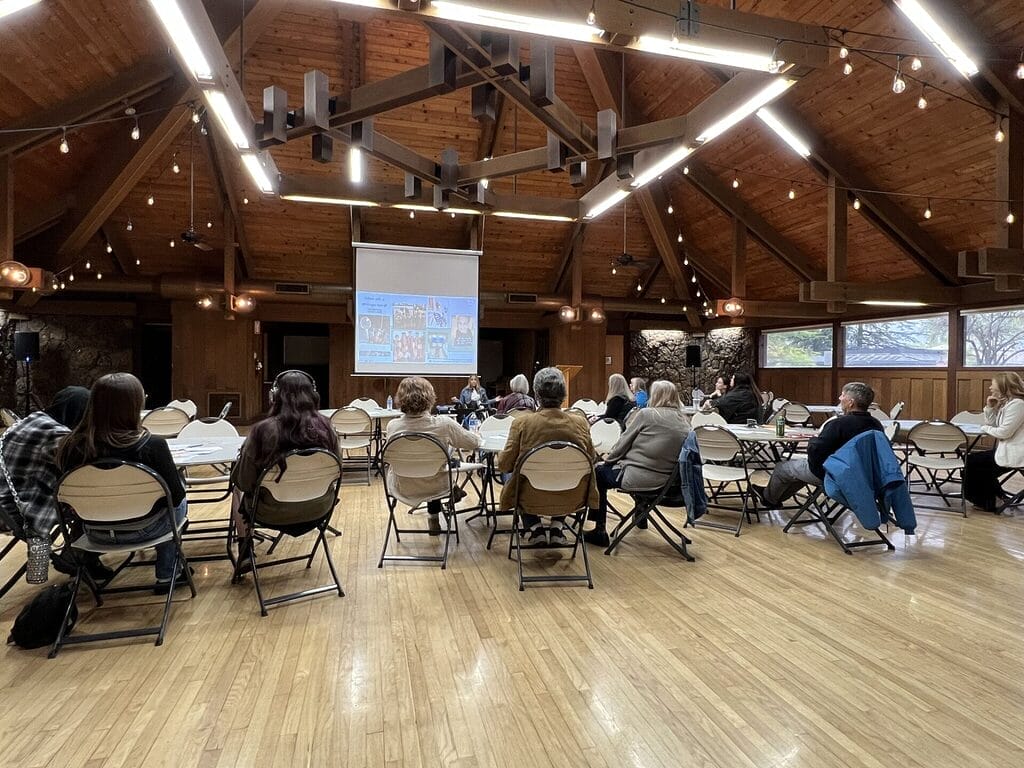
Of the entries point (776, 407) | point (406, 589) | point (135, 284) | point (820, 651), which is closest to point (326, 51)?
point (135, 284)

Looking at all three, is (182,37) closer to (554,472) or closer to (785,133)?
(554,472)

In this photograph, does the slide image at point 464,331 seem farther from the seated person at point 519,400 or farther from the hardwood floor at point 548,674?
the hardwood floor at point 548,674

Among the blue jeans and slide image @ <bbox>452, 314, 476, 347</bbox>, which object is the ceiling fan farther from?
the blue jeans

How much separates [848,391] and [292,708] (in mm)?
4000

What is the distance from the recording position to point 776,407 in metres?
8.69

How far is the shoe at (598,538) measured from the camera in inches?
157

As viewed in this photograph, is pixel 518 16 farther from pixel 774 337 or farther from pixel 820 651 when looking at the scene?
pixel 774 337

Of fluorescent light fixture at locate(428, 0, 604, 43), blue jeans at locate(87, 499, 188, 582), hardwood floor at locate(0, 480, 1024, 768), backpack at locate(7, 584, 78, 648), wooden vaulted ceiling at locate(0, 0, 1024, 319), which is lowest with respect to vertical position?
hardwood floor at locate(0, 480, 1024, 768)

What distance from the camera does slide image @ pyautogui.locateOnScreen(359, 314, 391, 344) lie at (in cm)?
823

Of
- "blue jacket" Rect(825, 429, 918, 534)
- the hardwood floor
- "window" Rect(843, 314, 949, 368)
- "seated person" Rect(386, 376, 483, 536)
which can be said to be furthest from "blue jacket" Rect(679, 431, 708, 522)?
"window" Rect(843, 314, 949, 368)

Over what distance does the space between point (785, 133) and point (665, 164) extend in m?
4.98

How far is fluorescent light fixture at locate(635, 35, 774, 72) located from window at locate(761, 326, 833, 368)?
37.1ft

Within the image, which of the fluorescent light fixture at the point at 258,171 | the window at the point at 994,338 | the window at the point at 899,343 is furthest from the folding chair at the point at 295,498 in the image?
the window at the point at 899,343

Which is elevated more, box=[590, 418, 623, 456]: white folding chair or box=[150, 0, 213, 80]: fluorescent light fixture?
box=[150, 0, 213, 80]: fluorescent light fixture
